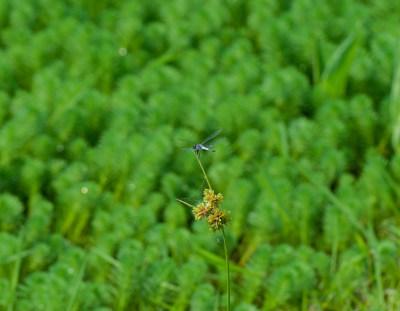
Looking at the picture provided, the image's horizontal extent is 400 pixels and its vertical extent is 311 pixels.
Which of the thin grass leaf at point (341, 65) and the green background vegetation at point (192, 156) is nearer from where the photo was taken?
the green background vegetation at point (192, 156)

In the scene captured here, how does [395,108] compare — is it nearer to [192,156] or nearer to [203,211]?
[192,156]

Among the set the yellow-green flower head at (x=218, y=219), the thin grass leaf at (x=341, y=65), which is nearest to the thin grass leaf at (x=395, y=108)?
the thin grass leaf at (x=341, y=65)

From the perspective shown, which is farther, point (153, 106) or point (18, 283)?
point (153, 106)

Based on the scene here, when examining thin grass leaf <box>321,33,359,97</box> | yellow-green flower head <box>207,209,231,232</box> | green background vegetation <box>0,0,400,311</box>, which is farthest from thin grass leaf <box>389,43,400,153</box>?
yellow-green flower head <box>207,209,231,232</box>

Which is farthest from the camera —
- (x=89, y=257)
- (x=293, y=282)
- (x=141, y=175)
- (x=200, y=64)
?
(x=200, y=64)

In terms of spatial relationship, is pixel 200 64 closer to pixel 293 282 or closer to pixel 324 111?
pixel 324 111

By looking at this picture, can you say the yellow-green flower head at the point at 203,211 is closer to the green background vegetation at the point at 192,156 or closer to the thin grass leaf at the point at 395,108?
the green background vegetation at the point at 192,156

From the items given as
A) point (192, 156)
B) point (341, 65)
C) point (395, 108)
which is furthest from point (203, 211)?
point (341, 65)

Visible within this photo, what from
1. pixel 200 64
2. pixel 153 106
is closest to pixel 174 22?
pixel 200 64
